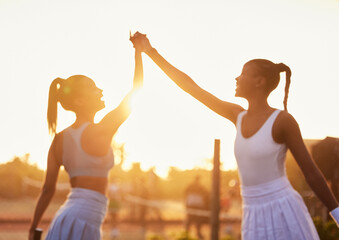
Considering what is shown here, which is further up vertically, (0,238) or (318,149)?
(318,149)

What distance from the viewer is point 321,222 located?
6.44 meters

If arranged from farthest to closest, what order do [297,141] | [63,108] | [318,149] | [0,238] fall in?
[0,238] → [318,149] → [63,108] → [297,141]

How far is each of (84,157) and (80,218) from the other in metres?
0.38

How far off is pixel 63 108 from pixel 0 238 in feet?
39.5

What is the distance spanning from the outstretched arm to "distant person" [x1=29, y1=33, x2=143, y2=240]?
986 millimetres

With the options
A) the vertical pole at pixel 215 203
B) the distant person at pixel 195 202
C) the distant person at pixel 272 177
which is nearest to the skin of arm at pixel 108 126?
the distant person at pixel 272 177

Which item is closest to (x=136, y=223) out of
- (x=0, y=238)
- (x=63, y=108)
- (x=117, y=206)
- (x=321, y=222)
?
(x=117, y=206)

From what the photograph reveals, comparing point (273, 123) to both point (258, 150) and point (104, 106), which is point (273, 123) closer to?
point (258, 150)

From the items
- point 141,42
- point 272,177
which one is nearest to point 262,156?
point 272,177

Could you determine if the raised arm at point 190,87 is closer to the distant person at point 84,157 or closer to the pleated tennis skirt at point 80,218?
the distant person at point 84,157

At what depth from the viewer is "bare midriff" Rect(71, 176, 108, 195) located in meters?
3.36

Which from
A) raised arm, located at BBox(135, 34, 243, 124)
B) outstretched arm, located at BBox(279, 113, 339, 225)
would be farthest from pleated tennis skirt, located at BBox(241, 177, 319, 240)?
raised arm, located at BBox(135, 34, 243, 124)

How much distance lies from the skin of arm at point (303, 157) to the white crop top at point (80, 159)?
44.4 inches

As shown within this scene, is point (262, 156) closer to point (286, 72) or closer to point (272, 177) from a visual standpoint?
point (272, 177)
